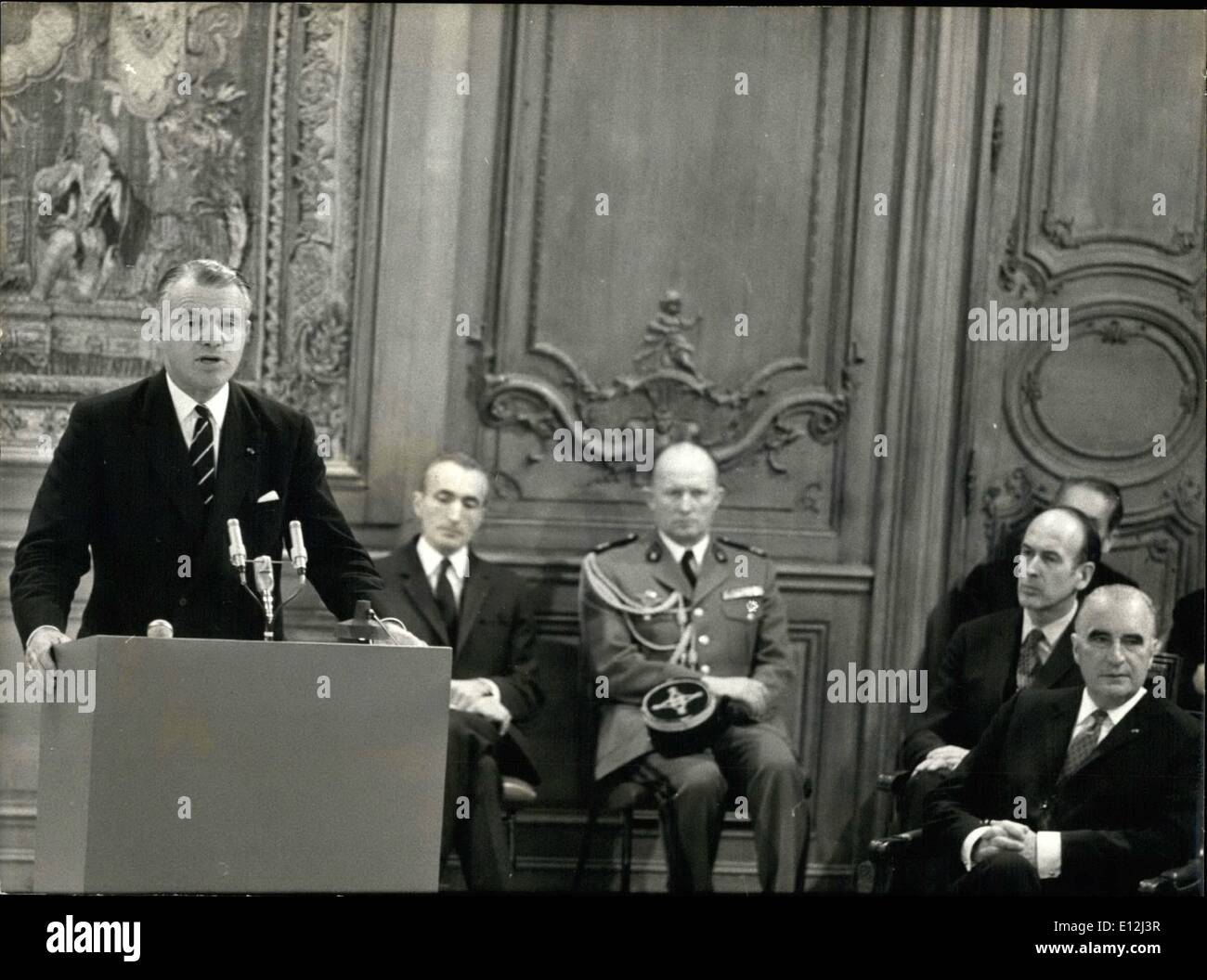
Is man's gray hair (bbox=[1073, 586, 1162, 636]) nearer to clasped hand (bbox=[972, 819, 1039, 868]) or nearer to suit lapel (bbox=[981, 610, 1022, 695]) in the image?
suit lapel (bbox=[981, 610, 1022, 695])

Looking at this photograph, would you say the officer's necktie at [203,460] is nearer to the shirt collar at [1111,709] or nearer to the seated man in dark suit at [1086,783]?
the seated man in dark suit at [1086,783]

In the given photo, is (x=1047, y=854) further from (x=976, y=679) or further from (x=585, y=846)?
(x=585, y=846)

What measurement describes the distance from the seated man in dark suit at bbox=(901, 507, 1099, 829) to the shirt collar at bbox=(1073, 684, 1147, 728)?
25cm

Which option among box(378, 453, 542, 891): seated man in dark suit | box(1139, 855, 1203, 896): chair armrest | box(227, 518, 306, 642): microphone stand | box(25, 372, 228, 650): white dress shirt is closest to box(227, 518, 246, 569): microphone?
box(227, 518, 306, 642): microphone stand

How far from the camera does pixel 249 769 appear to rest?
4434mm

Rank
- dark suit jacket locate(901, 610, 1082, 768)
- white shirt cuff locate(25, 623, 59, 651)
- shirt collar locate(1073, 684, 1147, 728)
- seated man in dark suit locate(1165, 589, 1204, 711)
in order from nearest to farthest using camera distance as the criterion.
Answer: white shirt cuff locate(25, 623, 59, 651)
shirt collar locate(1073, 684, 1147, 728)
dark suit jacket locate(901, 610, 1082, 768)
seated man in dark suit locate(1165, 589, 1204, 711)

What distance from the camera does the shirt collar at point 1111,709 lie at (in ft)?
18.1

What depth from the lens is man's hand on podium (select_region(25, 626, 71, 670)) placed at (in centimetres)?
459

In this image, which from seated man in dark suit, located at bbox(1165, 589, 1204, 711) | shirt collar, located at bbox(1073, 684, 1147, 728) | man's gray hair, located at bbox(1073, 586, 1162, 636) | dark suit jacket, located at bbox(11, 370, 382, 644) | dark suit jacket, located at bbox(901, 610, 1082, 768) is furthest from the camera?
seated man in dark suit, located at bbox(1165, 589, 1204, 711)

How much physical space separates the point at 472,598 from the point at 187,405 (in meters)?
1.07

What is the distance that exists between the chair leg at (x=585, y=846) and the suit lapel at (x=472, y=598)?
0.64 m
